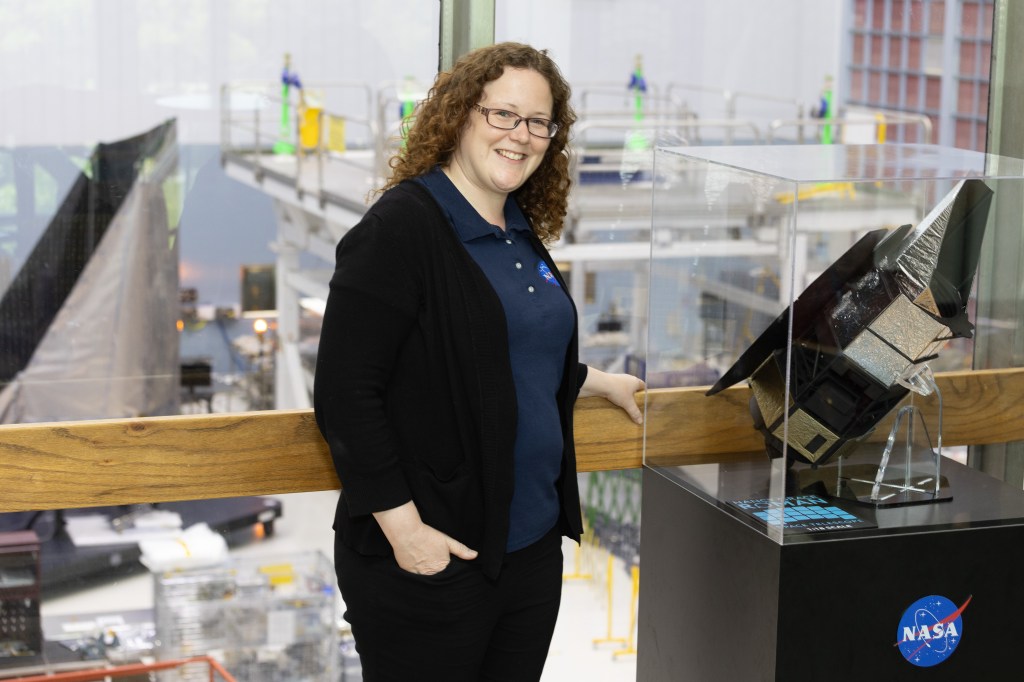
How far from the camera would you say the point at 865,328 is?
152 centimetres

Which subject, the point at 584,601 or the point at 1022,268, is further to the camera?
the point at 584,601

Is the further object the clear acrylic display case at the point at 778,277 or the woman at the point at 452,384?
the clear acrylic display case at the point at 778,277

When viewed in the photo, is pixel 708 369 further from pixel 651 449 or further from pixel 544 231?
pixel 544 231

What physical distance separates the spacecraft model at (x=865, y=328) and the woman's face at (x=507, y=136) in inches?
13.9

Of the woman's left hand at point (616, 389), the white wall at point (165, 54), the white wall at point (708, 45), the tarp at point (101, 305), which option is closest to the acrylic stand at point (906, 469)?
the woman's left hand at point (616, 389)

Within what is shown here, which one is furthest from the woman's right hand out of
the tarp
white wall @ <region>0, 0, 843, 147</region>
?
the tarp

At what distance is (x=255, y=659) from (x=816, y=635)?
2765 mm

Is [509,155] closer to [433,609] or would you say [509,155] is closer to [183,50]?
[433,609]

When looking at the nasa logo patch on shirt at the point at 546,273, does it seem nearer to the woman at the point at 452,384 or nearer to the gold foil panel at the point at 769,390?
the woman at the point at 452,384

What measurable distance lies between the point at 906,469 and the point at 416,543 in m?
0.68

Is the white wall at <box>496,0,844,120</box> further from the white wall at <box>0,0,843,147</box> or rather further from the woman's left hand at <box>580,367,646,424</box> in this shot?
the woman's left hand at <box>580,367,646,424</box>

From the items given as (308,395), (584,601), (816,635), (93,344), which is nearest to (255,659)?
(584,601)

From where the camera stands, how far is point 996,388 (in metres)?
1.96

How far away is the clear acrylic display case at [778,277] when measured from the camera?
1.51 metres
